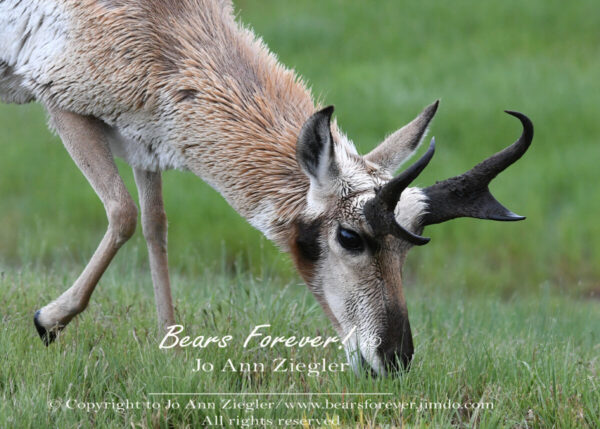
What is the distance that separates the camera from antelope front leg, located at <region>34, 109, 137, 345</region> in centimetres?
562

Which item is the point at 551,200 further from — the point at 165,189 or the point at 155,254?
the point at 155,254

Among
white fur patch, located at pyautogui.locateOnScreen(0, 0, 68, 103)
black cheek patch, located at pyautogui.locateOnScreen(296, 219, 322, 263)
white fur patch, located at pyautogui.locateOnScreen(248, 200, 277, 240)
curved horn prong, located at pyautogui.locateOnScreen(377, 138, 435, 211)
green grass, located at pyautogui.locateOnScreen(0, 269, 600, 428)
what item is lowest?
green grass, located at pyautogui.locateOnScreen(0, 269, 600, 428)

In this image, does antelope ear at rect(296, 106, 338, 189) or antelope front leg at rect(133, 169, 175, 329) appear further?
antelope front leg at rect(133, 169, 175, 329)

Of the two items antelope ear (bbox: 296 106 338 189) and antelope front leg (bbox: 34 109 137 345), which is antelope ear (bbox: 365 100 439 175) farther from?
antelope front leg (bbox: 34 109 137 345)

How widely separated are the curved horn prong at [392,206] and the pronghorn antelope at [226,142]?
0.29 ft

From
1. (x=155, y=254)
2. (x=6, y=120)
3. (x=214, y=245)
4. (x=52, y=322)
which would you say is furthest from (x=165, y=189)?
(x=52, y=322)

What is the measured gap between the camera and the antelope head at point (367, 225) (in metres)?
4.91

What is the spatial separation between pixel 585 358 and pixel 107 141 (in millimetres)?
3378

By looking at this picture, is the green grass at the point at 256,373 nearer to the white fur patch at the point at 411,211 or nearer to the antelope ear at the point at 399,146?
the white fur patch at the point at 411,211

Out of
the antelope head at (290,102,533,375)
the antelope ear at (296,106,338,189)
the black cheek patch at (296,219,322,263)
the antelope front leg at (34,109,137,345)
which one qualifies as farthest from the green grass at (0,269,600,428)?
the antelope ear at (296,106,338,189)

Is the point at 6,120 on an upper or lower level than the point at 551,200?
upper

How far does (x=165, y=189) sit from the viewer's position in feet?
39.8

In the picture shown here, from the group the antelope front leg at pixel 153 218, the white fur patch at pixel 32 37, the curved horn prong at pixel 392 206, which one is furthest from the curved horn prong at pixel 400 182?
the white fur patch at pixel 32 37

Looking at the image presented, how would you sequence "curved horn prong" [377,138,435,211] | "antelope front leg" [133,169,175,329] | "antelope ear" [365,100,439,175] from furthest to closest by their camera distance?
"antelope front leg" [133,169,175,329] → "antelope ear" [365,100,439,175] → "curved horn prong" [377,138,435,211]
